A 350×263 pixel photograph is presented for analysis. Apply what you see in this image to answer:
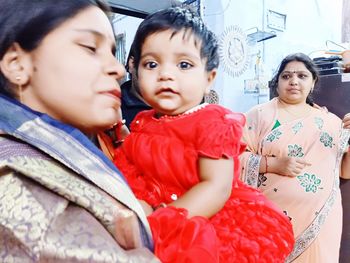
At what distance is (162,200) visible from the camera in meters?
0.73

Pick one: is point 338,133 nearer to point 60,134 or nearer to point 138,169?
point 138,169

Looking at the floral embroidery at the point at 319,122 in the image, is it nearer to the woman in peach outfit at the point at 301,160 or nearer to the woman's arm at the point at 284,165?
the woman in peach outfit at the point at 301,160

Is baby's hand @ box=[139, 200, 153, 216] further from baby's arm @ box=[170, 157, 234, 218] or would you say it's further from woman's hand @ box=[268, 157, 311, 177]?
woman's hand @ box=[268, 157, 311, 177]

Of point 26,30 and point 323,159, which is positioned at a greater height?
point 26,30

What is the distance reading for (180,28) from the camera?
77 cm

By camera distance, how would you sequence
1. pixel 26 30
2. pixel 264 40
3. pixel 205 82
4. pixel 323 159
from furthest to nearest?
pixel 264 40 < pixel 323 159 < pixel 205 82 < pixel 26 30

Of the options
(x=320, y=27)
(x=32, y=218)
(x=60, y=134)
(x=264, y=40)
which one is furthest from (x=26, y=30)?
(x=320, y=27)

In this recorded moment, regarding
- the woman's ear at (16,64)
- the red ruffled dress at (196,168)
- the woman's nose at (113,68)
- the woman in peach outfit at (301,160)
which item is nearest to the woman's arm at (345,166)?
the woman in peach outfit at (301,160)

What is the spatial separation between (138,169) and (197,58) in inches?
10.6

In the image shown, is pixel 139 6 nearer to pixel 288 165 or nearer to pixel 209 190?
pixel 288 165

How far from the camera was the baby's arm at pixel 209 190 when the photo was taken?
0.66 m

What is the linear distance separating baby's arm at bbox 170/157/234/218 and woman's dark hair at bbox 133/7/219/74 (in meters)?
0.24

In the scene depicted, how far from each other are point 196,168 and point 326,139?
Answer: 1609 mm

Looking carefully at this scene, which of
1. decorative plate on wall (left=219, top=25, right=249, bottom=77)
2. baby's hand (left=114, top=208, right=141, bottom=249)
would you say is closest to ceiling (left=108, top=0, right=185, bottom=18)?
Result: decorative plate on wall (left=219, top=25, right=249, bottom=77)
